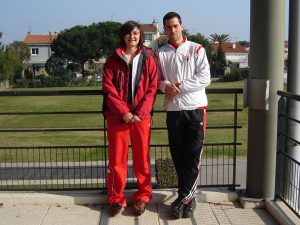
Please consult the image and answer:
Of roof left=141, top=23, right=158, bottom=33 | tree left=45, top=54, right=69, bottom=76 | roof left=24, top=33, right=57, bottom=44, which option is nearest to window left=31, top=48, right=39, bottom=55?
roof left=24, top=33, right=57, bottom=44

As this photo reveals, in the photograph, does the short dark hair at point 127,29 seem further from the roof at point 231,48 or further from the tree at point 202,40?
the roof at point 231,48

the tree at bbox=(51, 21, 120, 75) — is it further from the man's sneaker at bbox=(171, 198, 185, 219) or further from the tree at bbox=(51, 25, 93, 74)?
the man's sneaker at bbox=(171, 198, 185, 219)

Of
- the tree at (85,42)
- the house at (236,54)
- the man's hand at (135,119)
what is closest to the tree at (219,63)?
the tree at (85,42)

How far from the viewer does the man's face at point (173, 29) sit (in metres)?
4.28

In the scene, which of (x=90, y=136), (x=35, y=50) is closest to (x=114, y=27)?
(x=35, y=50)

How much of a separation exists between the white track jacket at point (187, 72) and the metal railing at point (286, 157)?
81 cm

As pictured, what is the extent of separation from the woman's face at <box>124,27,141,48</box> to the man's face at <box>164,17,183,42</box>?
0.29 meters

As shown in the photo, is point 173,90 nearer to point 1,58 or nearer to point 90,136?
point 90,136

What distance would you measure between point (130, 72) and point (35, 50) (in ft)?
328

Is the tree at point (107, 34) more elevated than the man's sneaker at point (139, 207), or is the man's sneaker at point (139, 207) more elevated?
the tree at point (107, 34)

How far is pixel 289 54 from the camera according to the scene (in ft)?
15.0

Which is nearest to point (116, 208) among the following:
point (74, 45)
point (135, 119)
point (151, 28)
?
point (135, 119)

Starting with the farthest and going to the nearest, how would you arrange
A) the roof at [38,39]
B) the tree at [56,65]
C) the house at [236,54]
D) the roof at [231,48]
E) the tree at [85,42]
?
the roof at [231,48] → the house at [236,54] → the roof at [38,39] → the tree at [56,65] → the tree at [85,42]

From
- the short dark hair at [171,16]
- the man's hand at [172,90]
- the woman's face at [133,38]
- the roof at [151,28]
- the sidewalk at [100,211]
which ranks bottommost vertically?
the sidewalk at [100,211]
